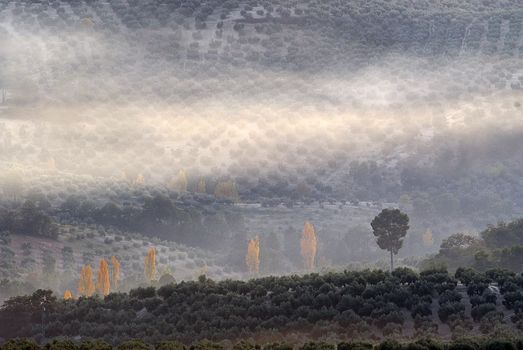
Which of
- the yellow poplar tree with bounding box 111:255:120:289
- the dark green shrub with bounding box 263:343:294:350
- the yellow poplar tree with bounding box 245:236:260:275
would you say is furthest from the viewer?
the yellow poplar tree with bounding box 245:236:260:275

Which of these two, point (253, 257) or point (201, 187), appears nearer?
point (253, 257)

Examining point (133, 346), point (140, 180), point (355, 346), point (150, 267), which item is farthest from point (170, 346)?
point (140, 180)

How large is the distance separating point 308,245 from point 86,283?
1358 inches

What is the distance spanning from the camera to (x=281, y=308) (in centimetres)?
6550

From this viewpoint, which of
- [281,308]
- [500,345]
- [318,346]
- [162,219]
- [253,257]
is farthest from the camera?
[162,219]

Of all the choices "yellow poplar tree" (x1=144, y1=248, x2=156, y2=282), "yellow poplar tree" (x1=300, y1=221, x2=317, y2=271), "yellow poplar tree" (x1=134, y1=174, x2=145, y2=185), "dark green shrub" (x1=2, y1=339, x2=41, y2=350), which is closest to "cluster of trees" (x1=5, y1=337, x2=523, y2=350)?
"dark green shrub" (x1=2, y1=339, x2=41, y2=350)

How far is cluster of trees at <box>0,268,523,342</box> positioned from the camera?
62.6 metres

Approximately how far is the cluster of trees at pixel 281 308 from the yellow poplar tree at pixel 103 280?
43778 mm

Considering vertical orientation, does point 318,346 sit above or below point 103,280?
below

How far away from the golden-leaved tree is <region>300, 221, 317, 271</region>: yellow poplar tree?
3114 centimetres

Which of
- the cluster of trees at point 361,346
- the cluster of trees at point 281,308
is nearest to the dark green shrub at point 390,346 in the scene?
the cluster of trees at point 361,346

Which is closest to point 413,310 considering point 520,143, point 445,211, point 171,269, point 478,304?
point 478,304

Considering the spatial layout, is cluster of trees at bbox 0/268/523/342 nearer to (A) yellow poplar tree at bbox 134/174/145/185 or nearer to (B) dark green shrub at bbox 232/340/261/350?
(B) dark green shrub at bbox 232/340/261/350

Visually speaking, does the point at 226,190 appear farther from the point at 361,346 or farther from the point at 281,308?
the point at 361,346
